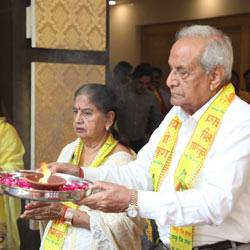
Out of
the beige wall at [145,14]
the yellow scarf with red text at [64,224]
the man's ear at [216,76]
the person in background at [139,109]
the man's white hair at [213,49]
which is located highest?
the beige wall at [145,14]

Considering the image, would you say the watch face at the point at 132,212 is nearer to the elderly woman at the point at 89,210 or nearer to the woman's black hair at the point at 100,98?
the elderly woman at the point at 89,210

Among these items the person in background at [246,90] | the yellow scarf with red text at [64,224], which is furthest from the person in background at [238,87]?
the yellow scarf with red text at [64,224]

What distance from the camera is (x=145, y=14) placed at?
478 centimetres

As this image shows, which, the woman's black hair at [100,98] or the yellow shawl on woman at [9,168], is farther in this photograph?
the yellow shawl on woman at [9,168]

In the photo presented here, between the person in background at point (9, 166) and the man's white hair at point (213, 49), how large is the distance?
1.88 meters

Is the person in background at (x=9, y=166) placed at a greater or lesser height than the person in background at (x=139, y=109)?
lesser

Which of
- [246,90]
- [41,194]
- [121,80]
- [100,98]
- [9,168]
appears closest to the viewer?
[41,194]

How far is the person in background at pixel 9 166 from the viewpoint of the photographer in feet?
12.7

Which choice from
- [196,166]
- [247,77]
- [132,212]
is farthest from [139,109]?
[132,212]

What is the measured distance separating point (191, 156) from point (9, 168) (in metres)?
1.84

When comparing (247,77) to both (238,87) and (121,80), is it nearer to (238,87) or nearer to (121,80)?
(238,87)

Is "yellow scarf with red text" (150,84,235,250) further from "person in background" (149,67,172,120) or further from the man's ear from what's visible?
"person in background" (149,67,172,120)

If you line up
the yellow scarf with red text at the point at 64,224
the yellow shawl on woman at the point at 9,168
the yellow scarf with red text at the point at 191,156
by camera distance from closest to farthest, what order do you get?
the yellow scarf with red text at the point at 191,156, the yellow scarf with red text at the point at 64,224, the yellow shawl on woman at the point at 9,168

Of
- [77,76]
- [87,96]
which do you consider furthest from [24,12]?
[87,96]
